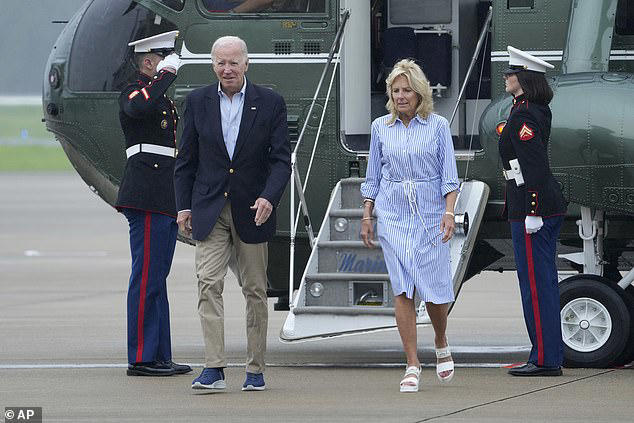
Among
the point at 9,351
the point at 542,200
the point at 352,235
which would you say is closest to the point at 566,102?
the point at 542,200

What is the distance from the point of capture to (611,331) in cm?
1034

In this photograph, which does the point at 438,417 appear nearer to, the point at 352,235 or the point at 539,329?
the point at 539,329

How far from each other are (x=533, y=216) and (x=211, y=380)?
220 centimetres

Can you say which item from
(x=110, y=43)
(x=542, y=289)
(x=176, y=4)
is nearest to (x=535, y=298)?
(x=542, y=289)

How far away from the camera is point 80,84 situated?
37.7 ft

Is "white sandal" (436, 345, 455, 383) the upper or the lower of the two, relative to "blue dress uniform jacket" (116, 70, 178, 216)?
lower

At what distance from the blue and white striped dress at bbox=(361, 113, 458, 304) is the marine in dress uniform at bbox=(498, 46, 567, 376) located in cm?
68

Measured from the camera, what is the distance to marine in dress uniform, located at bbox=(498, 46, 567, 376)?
32.0 feet

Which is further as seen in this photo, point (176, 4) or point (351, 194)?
point (176, 4)

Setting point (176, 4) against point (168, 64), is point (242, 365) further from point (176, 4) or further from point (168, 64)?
point (176, 4)

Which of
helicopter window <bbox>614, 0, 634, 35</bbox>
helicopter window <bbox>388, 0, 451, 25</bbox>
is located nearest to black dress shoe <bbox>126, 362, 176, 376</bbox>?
helicopter window <bbox>388, 0, 451, 25</bbox>

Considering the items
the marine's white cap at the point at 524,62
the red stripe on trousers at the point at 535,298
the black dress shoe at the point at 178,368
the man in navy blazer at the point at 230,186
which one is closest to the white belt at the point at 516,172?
the red stripe on trousers at the point at 535,298

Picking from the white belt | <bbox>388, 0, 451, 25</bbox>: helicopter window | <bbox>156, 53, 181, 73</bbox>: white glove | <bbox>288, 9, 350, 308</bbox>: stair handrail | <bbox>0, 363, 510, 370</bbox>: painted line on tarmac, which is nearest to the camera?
the white belt

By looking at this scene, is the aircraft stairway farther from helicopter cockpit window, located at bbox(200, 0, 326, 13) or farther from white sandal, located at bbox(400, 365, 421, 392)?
helicopter cockpit window, located at bbox(200, 0, 326, 13)
